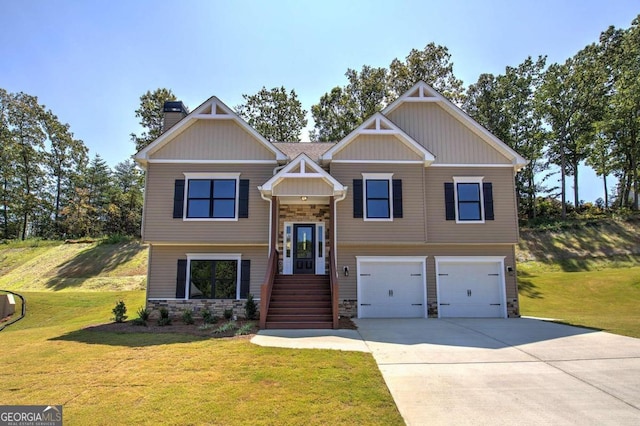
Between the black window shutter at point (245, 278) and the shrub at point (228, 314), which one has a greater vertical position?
the black window shutter at point (245, 278)

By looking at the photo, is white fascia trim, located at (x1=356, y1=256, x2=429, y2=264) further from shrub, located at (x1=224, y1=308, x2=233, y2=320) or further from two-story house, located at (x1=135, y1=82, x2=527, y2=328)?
shrub, located at (x1=224, y1=308, x2=233, y2=320)

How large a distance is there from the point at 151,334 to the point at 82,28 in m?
9.75

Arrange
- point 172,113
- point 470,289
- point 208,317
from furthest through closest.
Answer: point 172,113, point 470,289, point 208,317

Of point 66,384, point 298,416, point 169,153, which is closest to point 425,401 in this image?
point 298,416

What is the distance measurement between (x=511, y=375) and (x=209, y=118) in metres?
12.5

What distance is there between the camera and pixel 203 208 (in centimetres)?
1402

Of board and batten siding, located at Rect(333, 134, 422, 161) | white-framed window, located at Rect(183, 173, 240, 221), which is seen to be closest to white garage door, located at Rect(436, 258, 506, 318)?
board and batten siding, located at Rect(333, 134, 422, 161)

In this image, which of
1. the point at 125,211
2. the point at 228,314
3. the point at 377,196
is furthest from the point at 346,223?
the point at 125,211

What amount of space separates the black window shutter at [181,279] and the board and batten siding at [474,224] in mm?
9119

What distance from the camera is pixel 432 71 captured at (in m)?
29.6

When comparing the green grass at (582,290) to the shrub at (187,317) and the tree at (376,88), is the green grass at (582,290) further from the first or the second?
the tree at (376,88)

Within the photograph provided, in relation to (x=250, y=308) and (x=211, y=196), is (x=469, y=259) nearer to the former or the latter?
(x=250, y=308)

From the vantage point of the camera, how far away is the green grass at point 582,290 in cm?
1602

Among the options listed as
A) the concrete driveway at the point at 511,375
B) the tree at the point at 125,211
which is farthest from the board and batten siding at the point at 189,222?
the tree at the point at 125,211
